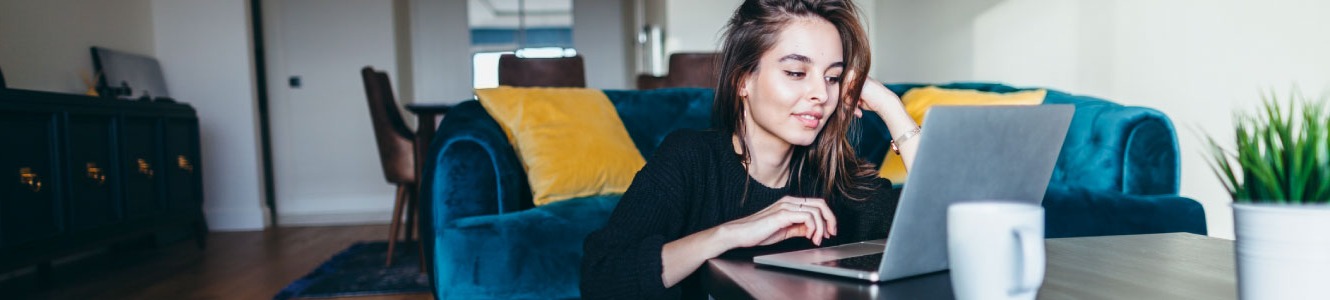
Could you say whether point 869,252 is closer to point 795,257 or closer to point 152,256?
point 795,257

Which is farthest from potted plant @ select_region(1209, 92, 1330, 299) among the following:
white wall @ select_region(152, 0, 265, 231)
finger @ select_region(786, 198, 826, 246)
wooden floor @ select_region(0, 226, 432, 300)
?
white wall @ select_region(152, 0, 265, 231)

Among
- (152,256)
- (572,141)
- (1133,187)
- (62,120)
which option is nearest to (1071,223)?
(1133,187)

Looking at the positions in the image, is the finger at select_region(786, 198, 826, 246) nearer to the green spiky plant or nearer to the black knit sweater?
the black knit sweater

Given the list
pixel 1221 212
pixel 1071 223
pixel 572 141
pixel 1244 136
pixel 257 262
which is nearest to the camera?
pixel 1244 136

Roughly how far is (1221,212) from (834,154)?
153 centimetres

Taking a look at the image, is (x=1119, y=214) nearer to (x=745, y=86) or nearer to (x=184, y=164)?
(x=745, y=86)

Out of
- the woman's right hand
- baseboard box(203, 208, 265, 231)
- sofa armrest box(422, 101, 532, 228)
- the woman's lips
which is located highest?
the woman's lips

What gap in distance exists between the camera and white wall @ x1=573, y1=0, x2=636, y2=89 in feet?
26.2

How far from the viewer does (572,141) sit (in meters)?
2.24

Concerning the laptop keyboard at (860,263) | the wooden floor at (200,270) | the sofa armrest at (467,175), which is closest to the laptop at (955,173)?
the laptop keyboard at (860,263)

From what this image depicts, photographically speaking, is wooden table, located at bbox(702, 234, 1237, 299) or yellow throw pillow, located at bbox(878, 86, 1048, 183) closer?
wooden table, located at bbox(702, 234, 1237, 299)

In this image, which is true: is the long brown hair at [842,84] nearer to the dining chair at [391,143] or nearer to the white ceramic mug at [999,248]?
the white ceramic mug at [999,248]

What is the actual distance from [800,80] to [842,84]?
0.08 metres

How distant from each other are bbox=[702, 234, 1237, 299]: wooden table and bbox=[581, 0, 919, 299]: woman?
6.2 inches
